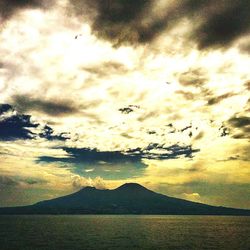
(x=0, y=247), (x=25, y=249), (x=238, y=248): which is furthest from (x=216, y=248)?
(x=0, y=247)

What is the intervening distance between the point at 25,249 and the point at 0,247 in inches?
364

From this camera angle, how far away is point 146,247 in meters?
99.8

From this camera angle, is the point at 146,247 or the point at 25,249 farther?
the point at 146,247

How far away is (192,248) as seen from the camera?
99.8 meters

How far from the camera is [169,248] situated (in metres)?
98.1

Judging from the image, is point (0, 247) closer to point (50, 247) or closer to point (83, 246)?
point (50, 247)

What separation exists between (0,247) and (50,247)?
48.7 feet

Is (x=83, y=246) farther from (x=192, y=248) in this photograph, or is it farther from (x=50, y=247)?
(x=192, y=248)

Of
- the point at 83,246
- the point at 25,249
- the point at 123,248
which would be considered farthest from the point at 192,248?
the point at 25,249

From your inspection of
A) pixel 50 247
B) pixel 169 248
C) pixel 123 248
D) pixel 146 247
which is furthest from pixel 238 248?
pixel 50 247

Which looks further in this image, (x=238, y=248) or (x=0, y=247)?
(x=238, y=248)

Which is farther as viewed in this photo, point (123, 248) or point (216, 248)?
point (216, 248)

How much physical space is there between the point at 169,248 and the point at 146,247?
709 cm

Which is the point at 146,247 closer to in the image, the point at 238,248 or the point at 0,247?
the point at 238,248
